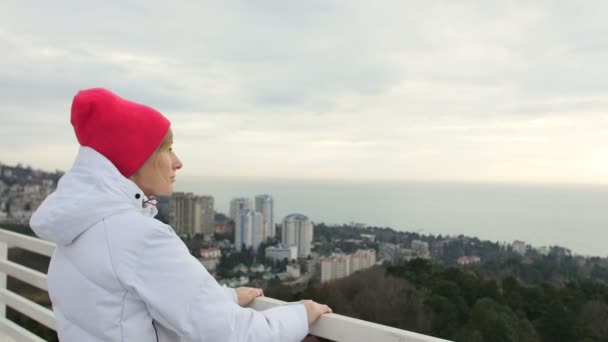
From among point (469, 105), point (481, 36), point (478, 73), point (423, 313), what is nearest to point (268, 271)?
point (423, 313)

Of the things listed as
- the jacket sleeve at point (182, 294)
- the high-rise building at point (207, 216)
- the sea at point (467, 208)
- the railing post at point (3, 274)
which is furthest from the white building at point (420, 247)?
the jacket sleeve at point (182, 294)

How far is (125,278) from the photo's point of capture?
32.5 inches

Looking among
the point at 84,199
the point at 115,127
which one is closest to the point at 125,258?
the point at 84,199

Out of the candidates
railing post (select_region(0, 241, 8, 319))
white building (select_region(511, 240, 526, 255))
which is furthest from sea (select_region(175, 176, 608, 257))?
railing post (select_region(0, 241, 8, 319))

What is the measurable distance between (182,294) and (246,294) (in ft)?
1.01

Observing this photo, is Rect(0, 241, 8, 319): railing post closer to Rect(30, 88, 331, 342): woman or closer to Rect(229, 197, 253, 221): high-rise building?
Rect(30, 88, 331, 342): woman

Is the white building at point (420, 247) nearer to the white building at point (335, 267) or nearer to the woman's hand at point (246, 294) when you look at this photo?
the white building at point (335, 267)

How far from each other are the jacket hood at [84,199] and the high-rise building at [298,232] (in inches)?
915

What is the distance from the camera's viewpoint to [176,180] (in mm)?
1088

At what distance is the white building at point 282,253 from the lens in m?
23.0

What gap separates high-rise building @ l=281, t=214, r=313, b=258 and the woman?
2320cm

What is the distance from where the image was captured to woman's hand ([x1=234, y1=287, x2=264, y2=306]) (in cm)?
109

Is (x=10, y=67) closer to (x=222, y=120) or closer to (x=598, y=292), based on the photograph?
(x=222, y=120)

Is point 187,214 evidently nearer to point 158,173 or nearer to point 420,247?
point 420,247
